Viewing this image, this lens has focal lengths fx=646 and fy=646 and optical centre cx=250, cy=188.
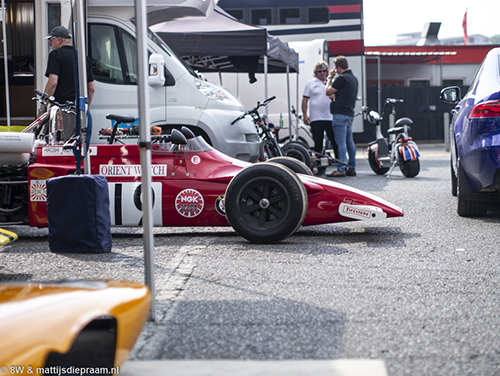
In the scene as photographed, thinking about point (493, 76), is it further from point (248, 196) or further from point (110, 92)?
point (110, 92)

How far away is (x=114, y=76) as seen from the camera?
307 inches

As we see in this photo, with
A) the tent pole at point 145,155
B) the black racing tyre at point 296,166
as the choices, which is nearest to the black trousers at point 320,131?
the black racing tyre at point 296,166

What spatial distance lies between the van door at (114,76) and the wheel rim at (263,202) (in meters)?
3.23

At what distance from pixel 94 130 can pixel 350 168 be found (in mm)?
5130

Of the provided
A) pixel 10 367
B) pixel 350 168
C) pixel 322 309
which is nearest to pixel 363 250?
pixel 322 309

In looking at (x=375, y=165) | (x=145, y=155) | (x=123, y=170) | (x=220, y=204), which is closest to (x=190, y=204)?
(x=220, y=204)

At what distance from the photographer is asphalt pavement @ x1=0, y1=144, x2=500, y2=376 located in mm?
2350

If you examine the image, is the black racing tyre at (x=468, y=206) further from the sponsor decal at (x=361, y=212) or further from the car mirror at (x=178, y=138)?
the car mirror at (x=178, y=138)

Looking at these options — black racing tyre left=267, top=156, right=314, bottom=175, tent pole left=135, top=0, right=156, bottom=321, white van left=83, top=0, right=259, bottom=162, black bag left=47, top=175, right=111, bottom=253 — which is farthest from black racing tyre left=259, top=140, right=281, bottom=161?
tent pole left=135, top=0, right=156, bottom=321

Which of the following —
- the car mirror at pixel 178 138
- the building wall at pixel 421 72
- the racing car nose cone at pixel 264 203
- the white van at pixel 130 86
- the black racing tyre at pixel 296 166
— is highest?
the building wall at pixel 421 72

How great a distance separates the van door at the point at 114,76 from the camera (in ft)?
25.3

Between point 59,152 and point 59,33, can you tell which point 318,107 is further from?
point 59,152

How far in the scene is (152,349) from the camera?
2.47 m

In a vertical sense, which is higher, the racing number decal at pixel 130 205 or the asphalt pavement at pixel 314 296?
the racing number decal at pixel 130 205
